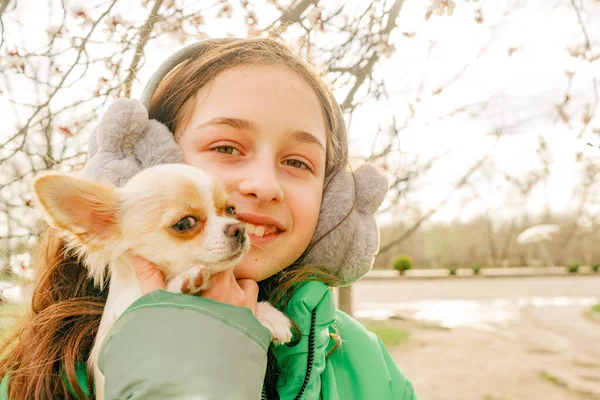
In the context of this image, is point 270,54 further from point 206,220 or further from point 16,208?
point 16,208

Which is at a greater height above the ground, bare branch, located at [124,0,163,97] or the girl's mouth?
bare branch, located at [124,0,163,97]

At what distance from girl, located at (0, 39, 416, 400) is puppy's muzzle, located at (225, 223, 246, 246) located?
0.12 metres

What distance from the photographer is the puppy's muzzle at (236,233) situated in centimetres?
138

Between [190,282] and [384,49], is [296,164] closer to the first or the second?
[190,282]

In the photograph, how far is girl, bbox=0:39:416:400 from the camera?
134cm

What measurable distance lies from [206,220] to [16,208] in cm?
292

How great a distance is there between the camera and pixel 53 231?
1.71m

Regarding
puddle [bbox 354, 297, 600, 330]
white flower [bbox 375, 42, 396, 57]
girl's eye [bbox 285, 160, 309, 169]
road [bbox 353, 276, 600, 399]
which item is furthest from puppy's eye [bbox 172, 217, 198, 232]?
puddle [bbox 354, 297, 600, 330]

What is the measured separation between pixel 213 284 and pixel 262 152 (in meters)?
0.46

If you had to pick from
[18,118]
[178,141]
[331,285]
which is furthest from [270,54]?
[18,118]

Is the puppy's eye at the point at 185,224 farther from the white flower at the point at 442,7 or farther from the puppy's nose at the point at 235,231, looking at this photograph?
the white flower at the point at 442,7

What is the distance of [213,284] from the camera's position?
1.38 m

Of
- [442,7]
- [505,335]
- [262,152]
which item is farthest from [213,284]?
[505,335]

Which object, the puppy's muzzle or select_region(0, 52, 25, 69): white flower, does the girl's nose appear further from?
select_region(0, 52, 25, 69): white flower
